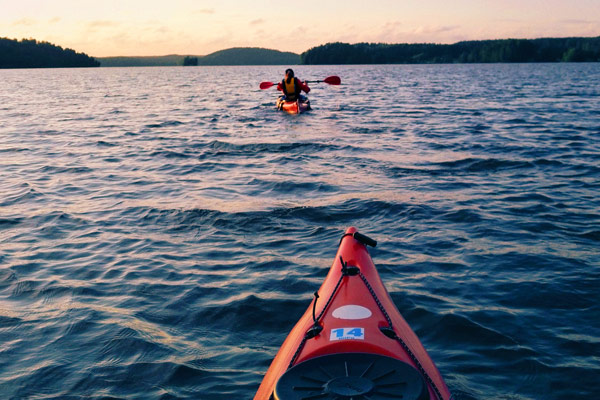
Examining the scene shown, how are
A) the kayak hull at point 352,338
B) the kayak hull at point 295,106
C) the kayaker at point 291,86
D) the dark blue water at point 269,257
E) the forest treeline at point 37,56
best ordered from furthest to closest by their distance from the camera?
the forest treeline at point 37,56 → the kayak hull at point 295,106 → the kayaker at point 291,86 → the dark blue water at point 269,257 → the kayak hull at point 352,338

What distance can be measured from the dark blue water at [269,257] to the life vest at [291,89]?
19.1 ft

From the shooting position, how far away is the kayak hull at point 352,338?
259 cm

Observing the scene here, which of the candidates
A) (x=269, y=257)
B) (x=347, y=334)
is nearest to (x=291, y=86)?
(x=269, y=257)

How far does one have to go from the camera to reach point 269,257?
5.85 metres

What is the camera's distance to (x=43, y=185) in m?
9.36

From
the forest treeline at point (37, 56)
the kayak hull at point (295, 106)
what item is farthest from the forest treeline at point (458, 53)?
the kayak hull at point (295, 106)

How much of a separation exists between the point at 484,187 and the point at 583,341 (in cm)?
481

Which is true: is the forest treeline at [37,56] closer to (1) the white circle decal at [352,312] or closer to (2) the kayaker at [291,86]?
(2) the kayaker at [291,86]

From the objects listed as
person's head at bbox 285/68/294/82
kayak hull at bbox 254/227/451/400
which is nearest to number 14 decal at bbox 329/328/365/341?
kayak hull at bbox 254/227/451/400

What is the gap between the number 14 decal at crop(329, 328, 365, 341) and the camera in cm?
289

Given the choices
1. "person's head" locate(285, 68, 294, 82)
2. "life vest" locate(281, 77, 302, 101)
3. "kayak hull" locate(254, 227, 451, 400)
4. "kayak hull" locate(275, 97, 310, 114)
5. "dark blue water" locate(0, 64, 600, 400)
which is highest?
"person's head" locate(285, 68, 294, 82)

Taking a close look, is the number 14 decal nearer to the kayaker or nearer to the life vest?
the kayaker

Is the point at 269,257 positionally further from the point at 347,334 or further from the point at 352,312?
the point at 347,334

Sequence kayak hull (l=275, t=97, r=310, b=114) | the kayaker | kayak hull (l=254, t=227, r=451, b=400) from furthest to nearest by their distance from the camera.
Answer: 1. kayak hull (l=275, t=97, r=310, b=114)
2. the kayaker
3. kayak hull (l=254, t=227, r=451, b=400)
